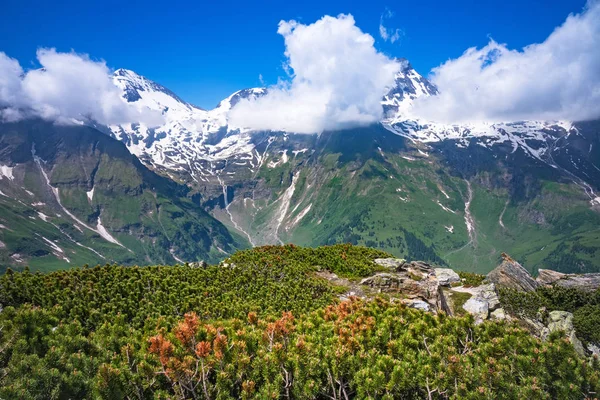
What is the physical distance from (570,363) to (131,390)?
17.2 metres

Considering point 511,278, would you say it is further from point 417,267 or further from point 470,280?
point 417,267

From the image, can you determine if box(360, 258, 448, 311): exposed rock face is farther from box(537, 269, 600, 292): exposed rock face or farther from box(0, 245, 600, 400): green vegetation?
box(537, 269, 600, 292): exposed rock face

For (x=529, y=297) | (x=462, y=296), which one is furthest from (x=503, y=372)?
(x=529, y=297)

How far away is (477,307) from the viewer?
3706cm

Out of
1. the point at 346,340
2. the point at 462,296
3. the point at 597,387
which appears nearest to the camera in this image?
the point at 597,387

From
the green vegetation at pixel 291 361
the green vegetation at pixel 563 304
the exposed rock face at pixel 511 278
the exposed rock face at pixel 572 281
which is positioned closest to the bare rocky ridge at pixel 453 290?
the exposed rock face at pixel 511 278

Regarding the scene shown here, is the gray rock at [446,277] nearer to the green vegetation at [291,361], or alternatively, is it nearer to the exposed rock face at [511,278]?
the exposed rock face at [511,278]

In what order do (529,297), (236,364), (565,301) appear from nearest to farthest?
(236,364)
(529,297)
(565,301)

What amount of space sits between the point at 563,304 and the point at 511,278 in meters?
7.46

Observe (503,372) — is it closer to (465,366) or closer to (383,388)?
(465,366)

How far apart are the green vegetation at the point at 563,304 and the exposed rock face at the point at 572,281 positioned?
9.12ft

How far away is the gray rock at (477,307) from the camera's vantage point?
3537 centimetres

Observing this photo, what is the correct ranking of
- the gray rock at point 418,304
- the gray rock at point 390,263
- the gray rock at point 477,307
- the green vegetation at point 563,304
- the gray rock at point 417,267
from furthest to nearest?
the gray rock at point 417,267
the gray rock at point 390,263
the green vegetation at point 563,304
the gray rock at point 477,307
the gray rock at point 418,304

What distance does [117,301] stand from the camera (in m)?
26.2
